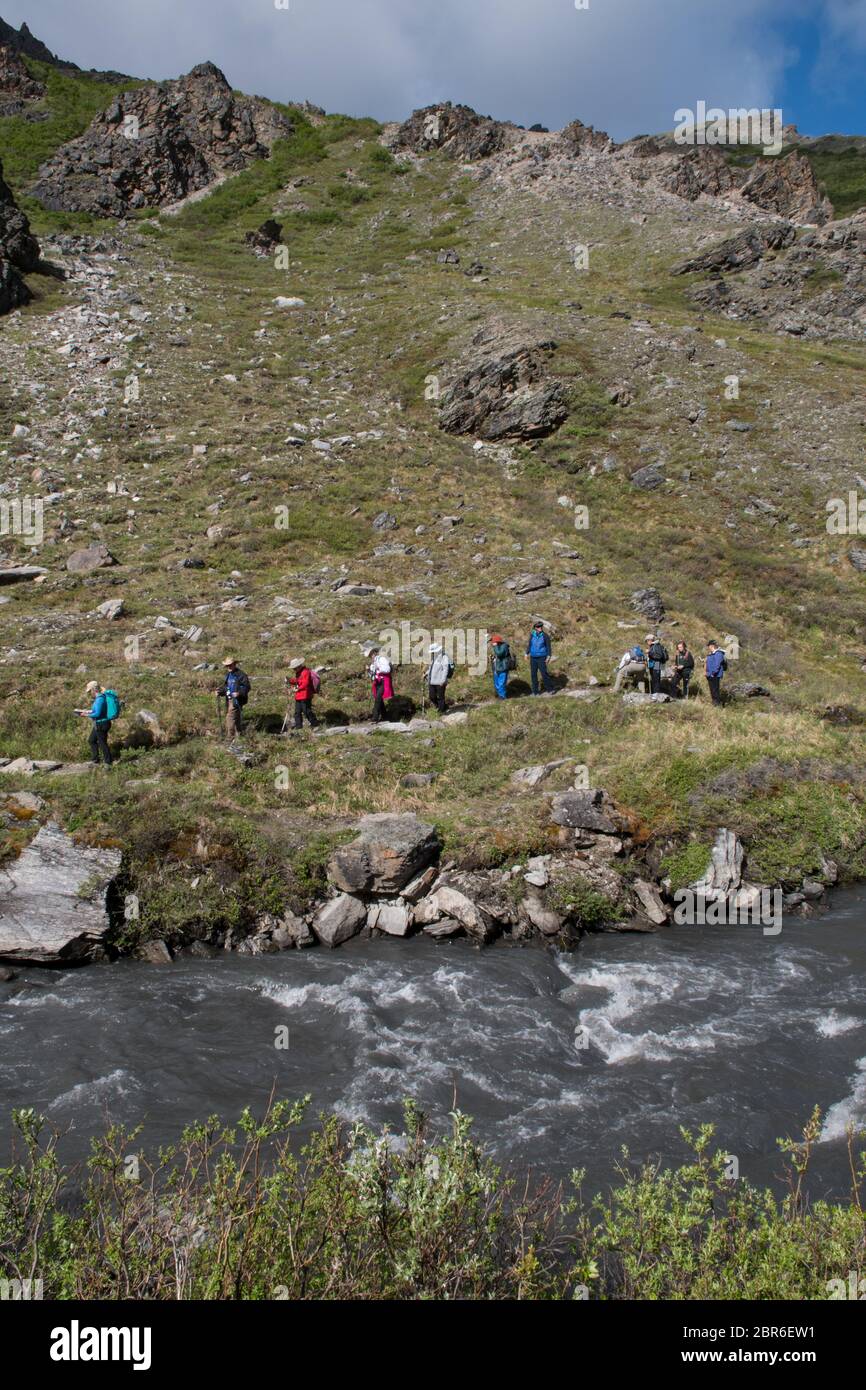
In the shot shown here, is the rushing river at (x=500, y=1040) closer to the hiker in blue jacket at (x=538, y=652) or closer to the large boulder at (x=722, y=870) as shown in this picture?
the large boulder at (x=722, y=870)

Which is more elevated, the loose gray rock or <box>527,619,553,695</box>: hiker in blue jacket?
<box>527,619,553,695</box>: hiker in blue jacket

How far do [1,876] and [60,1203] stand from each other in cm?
609

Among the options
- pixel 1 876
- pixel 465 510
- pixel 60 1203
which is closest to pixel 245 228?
pixel 465 510

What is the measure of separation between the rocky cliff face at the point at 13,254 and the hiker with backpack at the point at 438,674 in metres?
43.6

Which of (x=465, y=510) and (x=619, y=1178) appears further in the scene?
(x=465, y=510)

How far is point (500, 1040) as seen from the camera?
9.22m

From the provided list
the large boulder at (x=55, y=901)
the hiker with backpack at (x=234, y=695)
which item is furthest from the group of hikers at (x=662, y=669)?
the large boulder at (x=55, y=901)

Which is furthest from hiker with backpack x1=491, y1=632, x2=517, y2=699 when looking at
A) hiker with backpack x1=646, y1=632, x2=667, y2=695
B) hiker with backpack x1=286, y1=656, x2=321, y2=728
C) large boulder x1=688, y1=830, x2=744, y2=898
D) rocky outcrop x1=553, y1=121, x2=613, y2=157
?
rocky outcrop x1=553, y1=121, x2=613, y2=157

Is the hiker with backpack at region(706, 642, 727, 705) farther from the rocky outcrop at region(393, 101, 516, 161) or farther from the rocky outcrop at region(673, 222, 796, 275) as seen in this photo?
the rocky outcrop at region(393, 101, 516, 161)

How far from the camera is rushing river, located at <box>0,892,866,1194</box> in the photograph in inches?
307

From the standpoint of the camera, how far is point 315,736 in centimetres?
1662

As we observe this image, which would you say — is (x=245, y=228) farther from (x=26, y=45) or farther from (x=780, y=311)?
(x=26, y=45)

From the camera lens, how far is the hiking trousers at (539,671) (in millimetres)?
18891

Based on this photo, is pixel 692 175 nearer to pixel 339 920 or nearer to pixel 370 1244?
pixel 339 920
